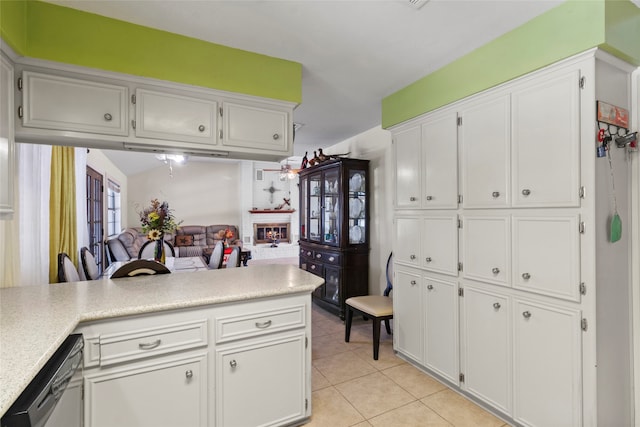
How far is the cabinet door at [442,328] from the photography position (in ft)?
7.82

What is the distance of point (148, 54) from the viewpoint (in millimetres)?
1946

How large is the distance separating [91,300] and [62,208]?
184 centimetres

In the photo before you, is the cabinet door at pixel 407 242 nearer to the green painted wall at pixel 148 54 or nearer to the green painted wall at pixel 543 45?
the green painted wall at pixel 543 45

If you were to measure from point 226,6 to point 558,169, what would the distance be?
2.10 metres

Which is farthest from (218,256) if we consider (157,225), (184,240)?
(184,240)

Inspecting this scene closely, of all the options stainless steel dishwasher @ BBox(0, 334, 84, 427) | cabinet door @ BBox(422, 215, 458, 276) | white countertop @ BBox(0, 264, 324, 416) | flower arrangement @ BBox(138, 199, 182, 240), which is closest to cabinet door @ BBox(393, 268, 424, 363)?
cabinet door @ BBox(422, 215, 458, 276)

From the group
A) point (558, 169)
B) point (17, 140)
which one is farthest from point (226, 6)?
point (558, 169)

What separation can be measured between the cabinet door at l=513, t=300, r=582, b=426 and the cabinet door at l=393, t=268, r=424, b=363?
33.0 inches

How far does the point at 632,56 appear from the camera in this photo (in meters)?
1.69

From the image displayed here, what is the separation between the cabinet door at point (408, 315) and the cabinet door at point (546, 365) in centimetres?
84

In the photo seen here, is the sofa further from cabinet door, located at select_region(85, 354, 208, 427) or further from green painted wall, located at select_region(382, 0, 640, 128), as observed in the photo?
green painted wall, located at select_region(382, 0, 640, 128)

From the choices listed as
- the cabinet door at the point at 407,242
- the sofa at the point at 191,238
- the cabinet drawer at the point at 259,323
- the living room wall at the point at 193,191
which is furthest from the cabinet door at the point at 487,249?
the living room wall at the point at 193,191

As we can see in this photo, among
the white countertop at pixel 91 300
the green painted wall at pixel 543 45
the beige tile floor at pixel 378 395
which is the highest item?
the green painted wall at pixel 543 45

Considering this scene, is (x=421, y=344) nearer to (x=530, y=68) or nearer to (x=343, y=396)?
(x=343, y=396)
